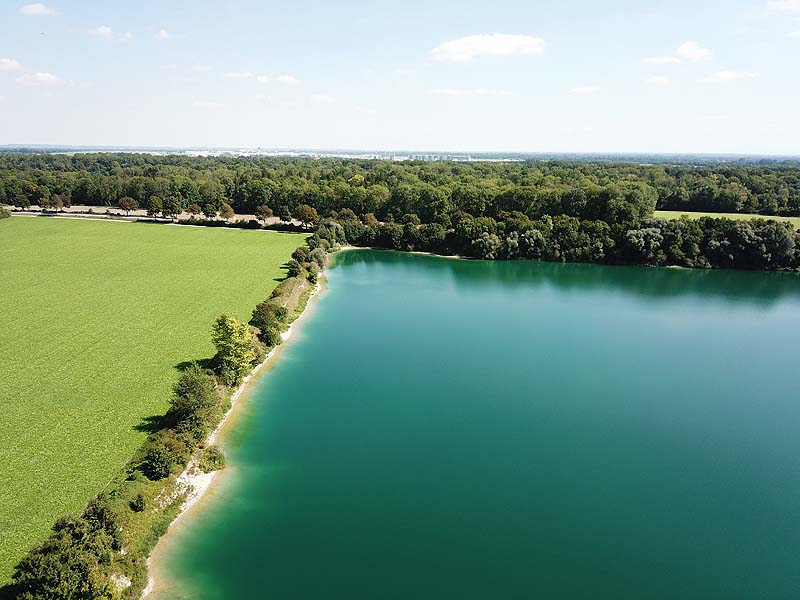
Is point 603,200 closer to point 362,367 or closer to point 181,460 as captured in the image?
point 362,367

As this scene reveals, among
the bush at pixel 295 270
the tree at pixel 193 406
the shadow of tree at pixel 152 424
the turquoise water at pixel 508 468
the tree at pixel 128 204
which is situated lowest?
the turquoise water at pixel 508 468

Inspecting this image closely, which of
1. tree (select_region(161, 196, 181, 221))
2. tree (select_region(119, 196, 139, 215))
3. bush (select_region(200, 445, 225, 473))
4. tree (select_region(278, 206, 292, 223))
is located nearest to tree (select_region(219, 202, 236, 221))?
tree (select_region(161, 196, 181, 221))

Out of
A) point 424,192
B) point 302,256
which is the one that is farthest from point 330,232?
point 424,192

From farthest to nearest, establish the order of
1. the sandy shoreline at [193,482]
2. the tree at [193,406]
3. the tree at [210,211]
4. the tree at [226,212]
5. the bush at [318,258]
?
the tree at [210,211] → the tree at [226,212] → the bush at [318,258] → the tree at [193,406] → the sandy shoreline at [193,482]

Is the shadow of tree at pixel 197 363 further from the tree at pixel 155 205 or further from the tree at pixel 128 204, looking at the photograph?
the tree at pixel 128 204

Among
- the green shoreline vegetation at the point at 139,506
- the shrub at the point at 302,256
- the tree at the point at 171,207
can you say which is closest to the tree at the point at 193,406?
the green shoreline vegetation at the point at 139,506

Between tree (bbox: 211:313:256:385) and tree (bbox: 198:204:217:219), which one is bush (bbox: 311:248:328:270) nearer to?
tree (bbox: 211:313:256:385)

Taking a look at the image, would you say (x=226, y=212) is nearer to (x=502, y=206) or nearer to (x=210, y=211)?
(x=210, y=211)
